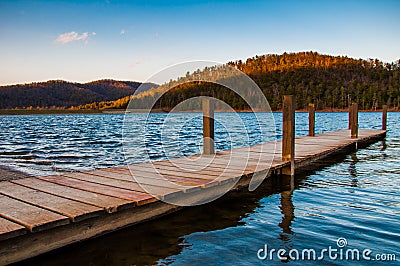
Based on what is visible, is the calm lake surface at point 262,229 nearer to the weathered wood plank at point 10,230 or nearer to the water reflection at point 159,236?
the water reflection at point 159,236

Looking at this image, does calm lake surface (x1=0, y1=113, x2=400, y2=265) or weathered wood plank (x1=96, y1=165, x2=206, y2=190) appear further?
weathered wood plank (x1=96, y1=165, x2=206, y2=190)

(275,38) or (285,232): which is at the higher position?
(275,38)

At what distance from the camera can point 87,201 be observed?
456 cm

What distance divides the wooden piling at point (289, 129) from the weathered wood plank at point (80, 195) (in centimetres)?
490

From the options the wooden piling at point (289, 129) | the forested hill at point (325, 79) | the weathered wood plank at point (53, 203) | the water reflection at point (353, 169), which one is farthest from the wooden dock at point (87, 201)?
the forested hill at point (325, 79)

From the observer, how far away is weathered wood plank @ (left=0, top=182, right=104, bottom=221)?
4.05m

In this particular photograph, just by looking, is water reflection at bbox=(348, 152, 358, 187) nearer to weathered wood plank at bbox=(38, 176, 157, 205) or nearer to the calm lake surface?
the calm lake surface

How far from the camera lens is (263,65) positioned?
130750mm

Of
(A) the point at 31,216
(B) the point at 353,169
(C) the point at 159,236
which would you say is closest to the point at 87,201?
(A) the point at 31,216

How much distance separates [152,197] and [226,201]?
7.67 feet

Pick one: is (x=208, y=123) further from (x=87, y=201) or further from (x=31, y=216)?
(x=31, y=216)

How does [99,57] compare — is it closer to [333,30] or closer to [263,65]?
[333,30]

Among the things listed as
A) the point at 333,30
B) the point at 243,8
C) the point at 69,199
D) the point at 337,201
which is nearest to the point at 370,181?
the point at 337,201

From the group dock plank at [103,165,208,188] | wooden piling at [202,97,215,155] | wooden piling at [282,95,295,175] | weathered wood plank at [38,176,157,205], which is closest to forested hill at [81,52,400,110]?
wooden piling at [202,97,215,155]
